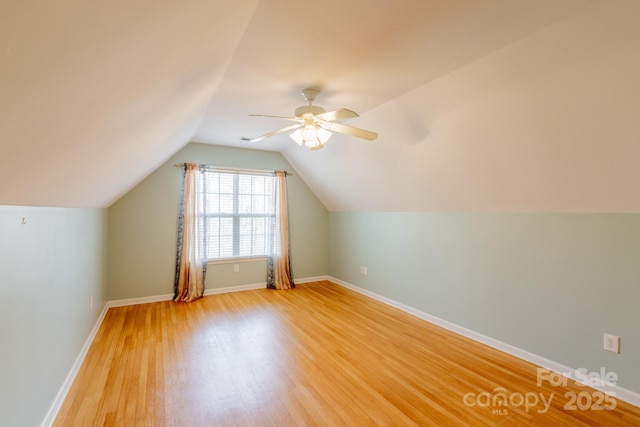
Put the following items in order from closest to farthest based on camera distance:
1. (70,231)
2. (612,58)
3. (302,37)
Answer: (612,58)
(302,37)
(70,231)

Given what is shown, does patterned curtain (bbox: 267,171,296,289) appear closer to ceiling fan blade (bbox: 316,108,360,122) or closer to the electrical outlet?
ceiling fan blade (bbox: 316,108,360,122)

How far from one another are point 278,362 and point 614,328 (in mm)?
2629

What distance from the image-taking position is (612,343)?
7.25ft

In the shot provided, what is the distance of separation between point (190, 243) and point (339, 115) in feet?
10.9

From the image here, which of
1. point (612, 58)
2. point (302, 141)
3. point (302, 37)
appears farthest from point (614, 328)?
point (302, 37)

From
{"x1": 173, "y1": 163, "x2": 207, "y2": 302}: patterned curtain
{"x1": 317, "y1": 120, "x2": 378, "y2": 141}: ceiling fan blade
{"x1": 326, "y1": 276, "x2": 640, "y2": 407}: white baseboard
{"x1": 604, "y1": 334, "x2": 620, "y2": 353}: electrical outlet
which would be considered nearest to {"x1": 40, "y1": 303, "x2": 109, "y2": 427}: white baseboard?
{"x1": 173, "y1": 163, "x2": 207, "y2": 302}: patterned curtain

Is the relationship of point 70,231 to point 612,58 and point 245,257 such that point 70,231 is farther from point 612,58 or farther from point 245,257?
point 612,58

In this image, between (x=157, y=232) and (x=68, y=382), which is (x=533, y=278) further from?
(x=157, y=232)

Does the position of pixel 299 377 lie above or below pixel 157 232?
below

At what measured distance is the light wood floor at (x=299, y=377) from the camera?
1951 millimetres

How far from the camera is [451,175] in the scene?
2934mm

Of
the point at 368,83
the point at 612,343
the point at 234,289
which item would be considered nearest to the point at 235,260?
the point at 234,289

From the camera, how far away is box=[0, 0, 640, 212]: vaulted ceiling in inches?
33.5

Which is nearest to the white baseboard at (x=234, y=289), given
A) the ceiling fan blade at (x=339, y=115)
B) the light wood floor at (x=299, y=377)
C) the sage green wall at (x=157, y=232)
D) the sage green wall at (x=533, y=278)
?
the sage green wall at (x=157, y=232)
